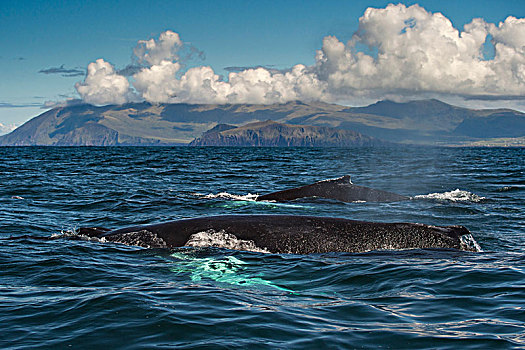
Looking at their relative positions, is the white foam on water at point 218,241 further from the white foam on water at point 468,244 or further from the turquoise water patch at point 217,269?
the white foam on water at point 468,244

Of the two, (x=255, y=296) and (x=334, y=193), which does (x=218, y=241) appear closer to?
(x=255, y=296)

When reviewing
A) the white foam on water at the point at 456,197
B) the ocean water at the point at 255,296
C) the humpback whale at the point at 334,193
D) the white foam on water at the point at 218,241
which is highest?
the humpback whale at the point at 334,193

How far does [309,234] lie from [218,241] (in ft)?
5.45

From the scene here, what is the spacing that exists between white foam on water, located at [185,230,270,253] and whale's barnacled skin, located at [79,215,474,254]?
0.11 ft

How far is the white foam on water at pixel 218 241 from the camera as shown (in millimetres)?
9398

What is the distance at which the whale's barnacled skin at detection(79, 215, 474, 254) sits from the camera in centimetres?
930

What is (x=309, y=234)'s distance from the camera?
9469 millimetres

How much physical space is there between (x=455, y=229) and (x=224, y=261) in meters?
4.23

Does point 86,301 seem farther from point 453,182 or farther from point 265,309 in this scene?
point 453,182

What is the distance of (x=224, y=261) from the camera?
28.5 ft

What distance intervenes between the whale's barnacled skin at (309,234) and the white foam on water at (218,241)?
3 cm

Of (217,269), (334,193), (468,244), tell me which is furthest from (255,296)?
(334,193)

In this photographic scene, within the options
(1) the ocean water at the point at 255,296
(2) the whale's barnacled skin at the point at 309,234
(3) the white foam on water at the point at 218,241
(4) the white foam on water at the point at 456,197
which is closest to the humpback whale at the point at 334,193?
(4) the white foam on water at the point at 456,197

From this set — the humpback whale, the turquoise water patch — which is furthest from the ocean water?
the humpback whale
